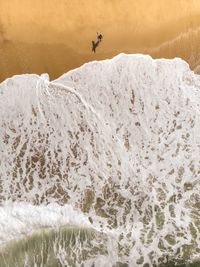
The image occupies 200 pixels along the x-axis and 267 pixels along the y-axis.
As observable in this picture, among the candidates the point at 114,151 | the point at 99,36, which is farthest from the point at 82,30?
the point at 114,151

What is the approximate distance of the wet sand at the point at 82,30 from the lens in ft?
5.33

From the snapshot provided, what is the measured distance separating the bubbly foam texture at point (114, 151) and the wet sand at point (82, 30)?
0.04m

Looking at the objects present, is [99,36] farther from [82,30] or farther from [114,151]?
[114,151]

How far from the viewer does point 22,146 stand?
1636 millimetres

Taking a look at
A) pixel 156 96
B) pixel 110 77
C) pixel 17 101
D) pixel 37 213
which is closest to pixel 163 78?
pixel 156 96

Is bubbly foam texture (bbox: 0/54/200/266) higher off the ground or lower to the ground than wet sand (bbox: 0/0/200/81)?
lower

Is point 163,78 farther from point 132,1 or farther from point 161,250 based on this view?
point 161,250

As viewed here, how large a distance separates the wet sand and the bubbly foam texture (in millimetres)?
37

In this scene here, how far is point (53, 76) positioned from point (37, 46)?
0.10 meters

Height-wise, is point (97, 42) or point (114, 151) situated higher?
point (97, 42)

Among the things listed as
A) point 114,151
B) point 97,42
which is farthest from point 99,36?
point 114,151

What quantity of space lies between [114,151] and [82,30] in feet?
1.20

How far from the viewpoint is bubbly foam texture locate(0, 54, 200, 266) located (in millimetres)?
1618

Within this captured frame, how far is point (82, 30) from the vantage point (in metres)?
1.68
